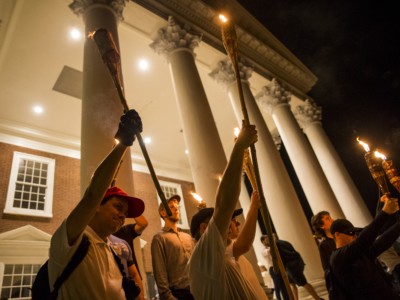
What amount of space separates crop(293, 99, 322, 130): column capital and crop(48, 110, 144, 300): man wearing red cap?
49.0ft

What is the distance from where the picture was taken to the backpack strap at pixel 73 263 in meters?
1.57

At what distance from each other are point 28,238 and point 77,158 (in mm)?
4815

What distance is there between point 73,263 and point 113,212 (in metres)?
0.53

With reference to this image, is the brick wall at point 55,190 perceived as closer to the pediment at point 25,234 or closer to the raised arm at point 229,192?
the pediment at point 25,234

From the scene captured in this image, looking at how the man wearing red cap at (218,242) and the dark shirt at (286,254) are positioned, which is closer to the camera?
the man wearing red cap at (218,242)

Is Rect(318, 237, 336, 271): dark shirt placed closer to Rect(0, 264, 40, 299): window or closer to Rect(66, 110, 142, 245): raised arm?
Rect(66, 110, 142, 245): raised arm

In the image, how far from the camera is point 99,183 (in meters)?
1.64

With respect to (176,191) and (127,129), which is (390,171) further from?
(176,191)

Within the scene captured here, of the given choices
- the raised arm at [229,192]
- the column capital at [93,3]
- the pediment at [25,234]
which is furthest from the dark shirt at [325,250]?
the pediment at [25,234]

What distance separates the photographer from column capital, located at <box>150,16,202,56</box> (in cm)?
875

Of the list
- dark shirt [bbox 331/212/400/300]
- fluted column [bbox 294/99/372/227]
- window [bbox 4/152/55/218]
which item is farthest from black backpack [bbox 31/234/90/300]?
fluted column [bbox 294/99/372/227]

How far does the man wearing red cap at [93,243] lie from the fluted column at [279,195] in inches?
298

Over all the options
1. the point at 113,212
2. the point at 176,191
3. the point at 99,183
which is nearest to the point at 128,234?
the point at 113,212

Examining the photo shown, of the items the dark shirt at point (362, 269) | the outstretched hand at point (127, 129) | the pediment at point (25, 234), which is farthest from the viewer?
the pediment at point (25, 234)
